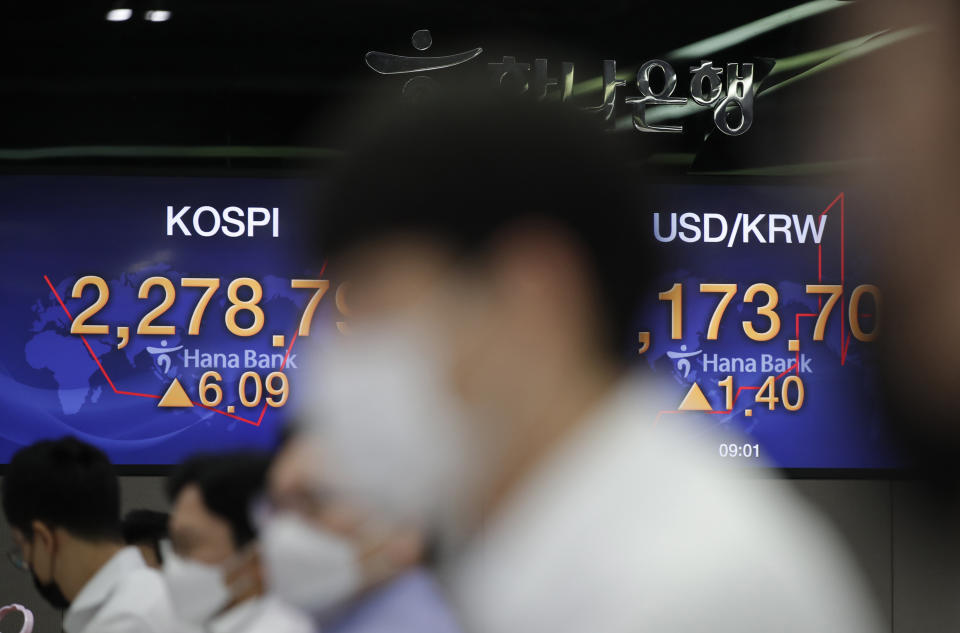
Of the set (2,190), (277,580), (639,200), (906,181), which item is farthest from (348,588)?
(2,190)

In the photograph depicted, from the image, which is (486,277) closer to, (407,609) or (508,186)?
(508,186)

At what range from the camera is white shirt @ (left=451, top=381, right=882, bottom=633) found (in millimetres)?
568

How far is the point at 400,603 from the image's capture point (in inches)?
26.6

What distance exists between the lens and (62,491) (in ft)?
8.85

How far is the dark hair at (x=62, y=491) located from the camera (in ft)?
8.72

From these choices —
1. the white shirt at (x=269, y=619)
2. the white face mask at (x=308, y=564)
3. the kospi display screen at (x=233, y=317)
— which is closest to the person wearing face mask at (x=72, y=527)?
the white shirt at (x=269, y=619)

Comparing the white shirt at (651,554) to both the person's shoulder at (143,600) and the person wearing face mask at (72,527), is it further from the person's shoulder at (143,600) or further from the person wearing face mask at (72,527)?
the person wearing face mask at (72,527)

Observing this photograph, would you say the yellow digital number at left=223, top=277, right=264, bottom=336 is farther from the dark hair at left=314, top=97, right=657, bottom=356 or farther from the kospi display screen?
the dark hair at left=314, top=97, right=657, bottom=356

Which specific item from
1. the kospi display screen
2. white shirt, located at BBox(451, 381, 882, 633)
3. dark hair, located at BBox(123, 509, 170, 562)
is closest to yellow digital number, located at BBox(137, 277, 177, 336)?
the kospi display screen

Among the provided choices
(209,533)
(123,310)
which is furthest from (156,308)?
(209,533)

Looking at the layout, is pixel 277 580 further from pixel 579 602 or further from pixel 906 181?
pixel 906 181

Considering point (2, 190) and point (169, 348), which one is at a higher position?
point (2, 190)

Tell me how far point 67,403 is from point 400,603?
3.84 metres

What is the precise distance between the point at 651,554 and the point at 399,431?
19 centimetres
